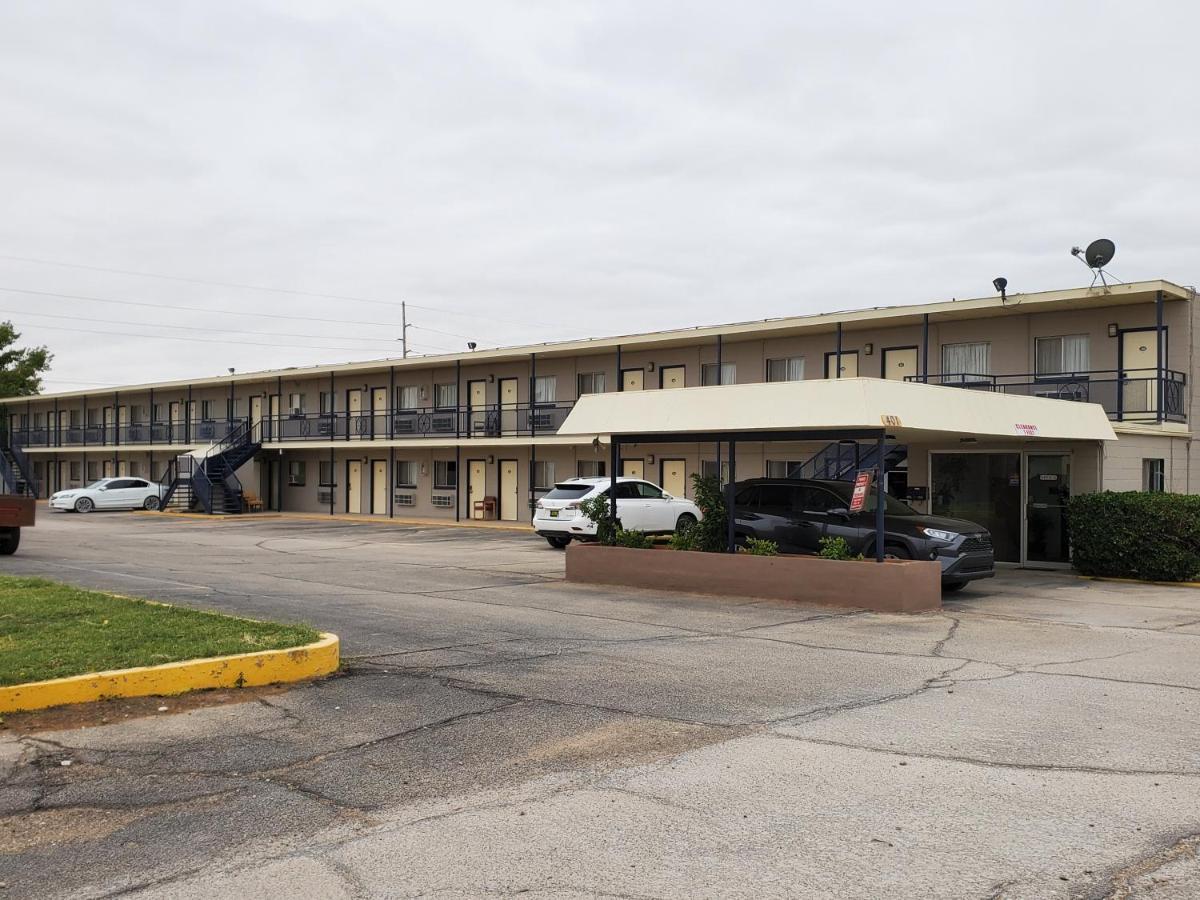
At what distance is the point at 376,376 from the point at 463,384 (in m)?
4.91

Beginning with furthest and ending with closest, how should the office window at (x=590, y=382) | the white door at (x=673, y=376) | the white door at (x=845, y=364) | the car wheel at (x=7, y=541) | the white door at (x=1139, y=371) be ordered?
1. the office window at (x=590, y=382)
2. the white door at (x=673, y=376)
3. the white door at (x=845, y=364)
4. the white door at (x=1139, y=371)
5. the car wheel at (x=7, y=541)

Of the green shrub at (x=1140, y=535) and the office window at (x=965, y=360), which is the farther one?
the office window at (x=965, y=360)

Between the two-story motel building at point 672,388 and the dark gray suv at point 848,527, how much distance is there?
376 cm

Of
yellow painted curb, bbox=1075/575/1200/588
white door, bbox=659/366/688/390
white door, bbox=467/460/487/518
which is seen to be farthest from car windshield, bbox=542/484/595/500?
white door, bbox=467/460/487/518

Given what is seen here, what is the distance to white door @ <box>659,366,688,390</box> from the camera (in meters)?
32.4

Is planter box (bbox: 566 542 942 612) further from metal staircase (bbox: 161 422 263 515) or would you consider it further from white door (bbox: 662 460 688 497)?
metal staircase (bbox: 161 422 263 515)

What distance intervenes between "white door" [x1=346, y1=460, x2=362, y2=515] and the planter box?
25684 mm

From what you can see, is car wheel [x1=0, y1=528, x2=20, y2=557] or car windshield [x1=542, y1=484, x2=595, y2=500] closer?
car wheel [x1=0, y1=528, x2=20, y2=557]

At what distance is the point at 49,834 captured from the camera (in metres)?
5.31

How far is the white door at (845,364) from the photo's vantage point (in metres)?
28.4

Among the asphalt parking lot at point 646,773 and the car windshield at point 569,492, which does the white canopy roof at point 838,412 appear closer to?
the asphalt parking lot at point 646,773

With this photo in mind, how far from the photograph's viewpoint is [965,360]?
86.1 feet

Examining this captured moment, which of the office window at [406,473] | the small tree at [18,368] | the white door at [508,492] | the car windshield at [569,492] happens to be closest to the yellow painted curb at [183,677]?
the car windshield at [569,492]

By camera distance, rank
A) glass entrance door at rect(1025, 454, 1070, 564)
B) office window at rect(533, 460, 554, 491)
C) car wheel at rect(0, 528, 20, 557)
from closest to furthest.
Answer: glass entrance door at rect(1025, 454, 1070, 564), car wheel at rect(0, 528, 20, 557), office window at rect(533, 460, 554, 491)
